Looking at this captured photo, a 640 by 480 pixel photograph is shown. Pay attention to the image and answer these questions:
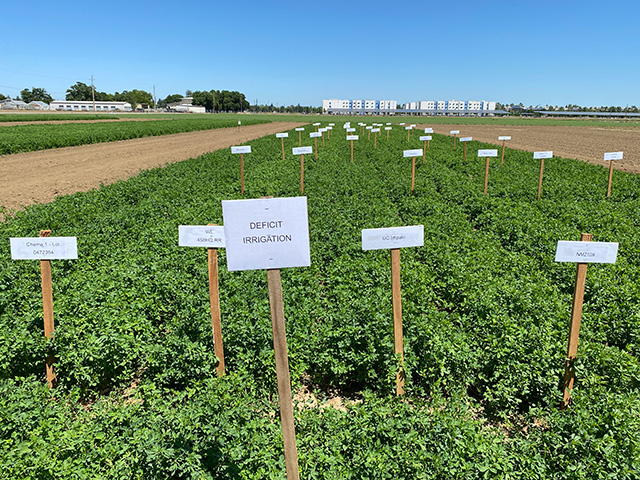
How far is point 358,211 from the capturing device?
34.5 feet

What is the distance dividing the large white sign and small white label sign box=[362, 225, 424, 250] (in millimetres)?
1675

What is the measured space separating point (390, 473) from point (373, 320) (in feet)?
6.71

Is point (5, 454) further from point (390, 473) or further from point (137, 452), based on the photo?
point (390, 473)

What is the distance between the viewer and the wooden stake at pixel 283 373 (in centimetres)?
292

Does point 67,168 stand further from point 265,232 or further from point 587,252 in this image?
point 587,252

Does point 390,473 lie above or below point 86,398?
above

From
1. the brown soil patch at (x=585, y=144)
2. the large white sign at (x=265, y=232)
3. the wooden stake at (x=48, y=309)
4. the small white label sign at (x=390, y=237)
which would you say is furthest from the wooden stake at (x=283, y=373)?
the brown soil patch at (x=585, y=144)

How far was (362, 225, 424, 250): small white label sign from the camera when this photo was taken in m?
4.45

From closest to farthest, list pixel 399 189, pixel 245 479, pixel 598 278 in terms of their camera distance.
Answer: pixel 245 479
pixel 598 278
pixel 399 189

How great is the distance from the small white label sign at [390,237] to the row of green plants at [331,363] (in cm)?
95

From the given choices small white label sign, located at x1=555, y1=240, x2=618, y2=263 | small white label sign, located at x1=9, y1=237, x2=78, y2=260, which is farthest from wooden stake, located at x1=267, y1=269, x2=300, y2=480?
small white label sign, located at x1=555, y1=240, x2=618, y2=263

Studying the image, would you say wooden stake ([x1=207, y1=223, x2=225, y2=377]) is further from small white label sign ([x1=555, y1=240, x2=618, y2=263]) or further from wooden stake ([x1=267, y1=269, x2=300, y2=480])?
small white label sign ([x1=555, y1=240, x2=618, y2=263])

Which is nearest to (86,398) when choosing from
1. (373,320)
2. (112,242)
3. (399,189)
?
(373,320)

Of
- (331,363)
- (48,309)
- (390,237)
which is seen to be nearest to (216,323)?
(331,363)
